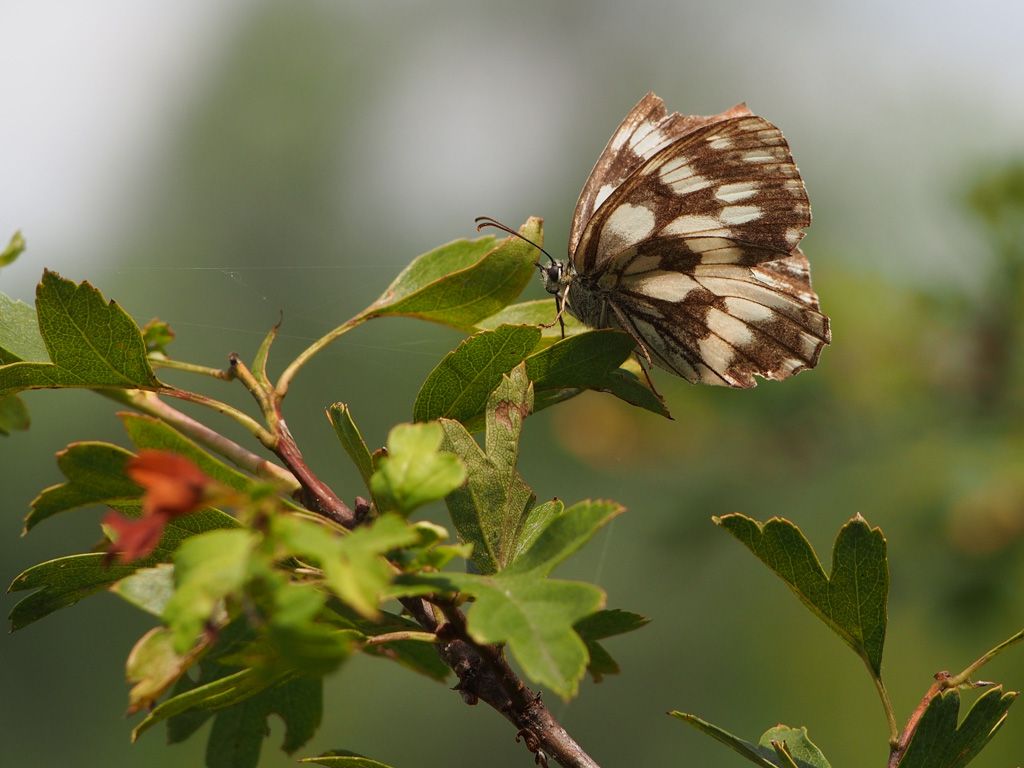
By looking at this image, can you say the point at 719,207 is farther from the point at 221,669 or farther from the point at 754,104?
Result: the point at 754,104

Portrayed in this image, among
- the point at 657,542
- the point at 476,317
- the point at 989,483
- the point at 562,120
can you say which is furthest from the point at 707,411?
the point at 562,120

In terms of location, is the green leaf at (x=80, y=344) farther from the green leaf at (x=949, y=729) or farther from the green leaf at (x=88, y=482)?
the green leaf at (x=949, y=729)

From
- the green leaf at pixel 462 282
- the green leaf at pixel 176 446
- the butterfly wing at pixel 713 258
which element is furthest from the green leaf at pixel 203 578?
the butterfly wing at pixel 713 258

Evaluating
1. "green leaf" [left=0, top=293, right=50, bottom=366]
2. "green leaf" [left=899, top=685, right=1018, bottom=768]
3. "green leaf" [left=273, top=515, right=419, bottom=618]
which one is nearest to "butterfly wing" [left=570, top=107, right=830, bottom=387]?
"green leaf" [left=899, top=685, right=1018, bottom=768]

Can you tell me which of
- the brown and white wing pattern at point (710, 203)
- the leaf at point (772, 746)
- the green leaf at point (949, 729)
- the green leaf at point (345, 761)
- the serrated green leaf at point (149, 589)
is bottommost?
the green leaf at point (345, 761)

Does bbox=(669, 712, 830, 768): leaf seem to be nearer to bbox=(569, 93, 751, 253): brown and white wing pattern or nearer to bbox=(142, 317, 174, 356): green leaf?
bbox=(142, 317, 174, 356): green leaf

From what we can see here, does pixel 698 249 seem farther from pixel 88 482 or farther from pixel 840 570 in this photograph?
pixel 88 482

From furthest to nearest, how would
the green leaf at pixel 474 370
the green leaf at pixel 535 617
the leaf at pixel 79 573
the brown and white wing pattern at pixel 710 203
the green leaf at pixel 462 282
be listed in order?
the brown and white wing pattern at pixel 710 203, the green leaf at pixel 462 282, the green leaf at pixel 474 370, the leaf at pixel 79 573, the green leaf at pixel 535 617
